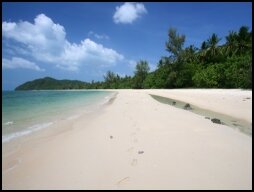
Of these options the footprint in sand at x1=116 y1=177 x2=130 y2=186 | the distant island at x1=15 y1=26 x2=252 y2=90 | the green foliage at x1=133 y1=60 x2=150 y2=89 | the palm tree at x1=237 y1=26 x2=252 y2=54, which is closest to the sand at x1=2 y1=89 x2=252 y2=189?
the footprint in sand at x1=116 y1=177 x2=130 y2=186

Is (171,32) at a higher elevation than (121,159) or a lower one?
higher

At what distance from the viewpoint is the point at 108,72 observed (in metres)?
114

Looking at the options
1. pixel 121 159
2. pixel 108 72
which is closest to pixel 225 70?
pixel 121 159

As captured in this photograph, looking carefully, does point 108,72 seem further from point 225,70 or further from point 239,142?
point 239,142

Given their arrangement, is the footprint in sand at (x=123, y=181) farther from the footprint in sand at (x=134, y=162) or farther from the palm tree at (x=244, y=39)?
the palm tree at (x=244, y=39)

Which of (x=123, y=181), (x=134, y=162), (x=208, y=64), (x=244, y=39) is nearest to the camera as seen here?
(x=123, y=181)

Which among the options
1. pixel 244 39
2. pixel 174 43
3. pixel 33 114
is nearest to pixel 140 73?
pixel 174 43

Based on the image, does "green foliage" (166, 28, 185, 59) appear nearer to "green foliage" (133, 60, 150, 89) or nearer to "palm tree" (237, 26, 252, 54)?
"palm tree" (237, 26, 252, 54)

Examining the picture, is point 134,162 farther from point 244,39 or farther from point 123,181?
point 244,39

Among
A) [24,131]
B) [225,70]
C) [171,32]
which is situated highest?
[171,32]

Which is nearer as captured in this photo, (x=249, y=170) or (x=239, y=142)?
(x=249, y=170)

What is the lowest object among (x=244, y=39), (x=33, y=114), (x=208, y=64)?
(x=33, y=114)

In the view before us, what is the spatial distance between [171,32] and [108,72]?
226 ft

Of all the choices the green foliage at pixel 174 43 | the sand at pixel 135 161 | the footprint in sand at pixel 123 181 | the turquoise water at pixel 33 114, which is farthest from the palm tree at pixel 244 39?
the footprint in sand at pixel 123 181
